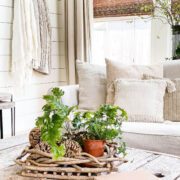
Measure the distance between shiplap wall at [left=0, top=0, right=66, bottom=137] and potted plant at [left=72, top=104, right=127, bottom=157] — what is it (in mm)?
2496

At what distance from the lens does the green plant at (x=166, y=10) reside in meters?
3.42

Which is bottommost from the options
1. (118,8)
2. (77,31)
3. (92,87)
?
(92,87)

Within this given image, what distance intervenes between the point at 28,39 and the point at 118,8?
1.12 meters

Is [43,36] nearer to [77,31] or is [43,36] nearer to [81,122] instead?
[77,31]

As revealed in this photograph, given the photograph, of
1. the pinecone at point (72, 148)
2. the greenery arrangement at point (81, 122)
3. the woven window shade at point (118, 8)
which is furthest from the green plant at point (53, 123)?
the woven window shade at point (118, 8)

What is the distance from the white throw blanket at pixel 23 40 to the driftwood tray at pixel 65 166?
255 centimetres

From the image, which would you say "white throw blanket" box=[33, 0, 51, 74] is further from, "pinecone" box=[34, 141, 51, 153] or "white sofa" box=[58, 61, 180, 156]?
"pinecone" box=[34, 141, 51, 153]

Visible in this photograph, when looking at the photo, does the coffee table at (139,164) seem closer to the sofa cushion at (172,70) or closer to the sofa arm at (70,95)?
the sofa arm at (70,95)

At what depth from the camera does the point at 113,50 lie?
4262mm

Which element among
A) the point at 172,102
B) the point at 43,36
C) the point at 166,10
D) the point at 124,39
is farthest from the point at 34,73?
the point at 172,102

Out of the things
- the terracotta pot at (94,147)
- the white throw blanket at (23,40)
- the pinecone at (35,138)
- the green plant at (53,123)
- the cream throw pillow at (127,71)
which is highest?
the white throw blanket at (23,40)

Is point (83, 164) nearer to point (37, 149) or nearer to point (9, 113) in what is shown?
point (37, 149)

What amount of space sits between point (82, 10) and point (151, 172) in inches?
119

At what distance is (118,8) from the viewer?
4.01m
